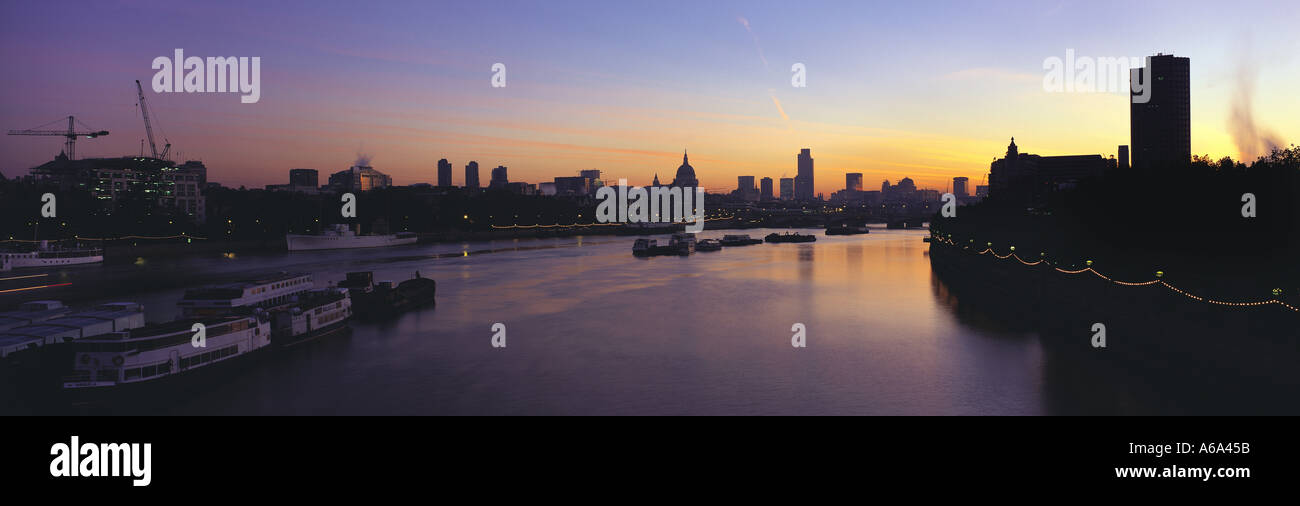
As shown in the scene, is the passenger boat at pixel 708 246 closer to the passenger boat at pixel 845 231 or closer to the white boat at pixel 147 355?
the passenger boat at pixel 845 231

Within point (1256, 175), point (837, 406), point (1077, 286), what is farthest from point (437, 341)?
point (1256, 175)

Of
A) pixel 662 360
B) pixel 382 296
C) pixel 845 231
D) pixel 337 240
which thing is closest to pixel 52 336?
pixel 382 296

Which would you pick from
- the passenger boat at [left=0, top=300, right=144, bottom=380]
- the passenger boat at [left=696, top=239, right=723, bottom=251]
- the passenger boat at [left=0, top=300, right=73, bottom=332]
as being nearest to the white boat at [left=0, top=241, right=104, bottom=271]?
the passenger boat at [left=0, top=300, right=73, bottom=332]

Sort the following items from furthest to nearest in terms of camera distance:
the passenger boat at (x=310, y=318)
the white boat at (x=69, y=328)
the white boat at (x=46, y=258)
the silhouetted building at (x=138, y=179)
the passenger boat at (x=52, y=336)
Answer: the silhouetted building at (x=138, y=179) → the white boat at (x=46, y=258) → the passenger boat at (x=310, y=318) → the white boat at (x=69, y=328) → the passenger boat at (x=52, y=336)

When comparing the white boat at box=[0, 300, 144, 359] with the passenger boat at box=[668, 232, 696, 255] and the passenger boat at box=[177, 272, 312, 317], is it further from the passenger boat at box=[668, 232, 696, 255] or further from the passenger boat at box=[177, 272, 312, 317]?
the passenger boat at box=[668, 232, 696, 255]

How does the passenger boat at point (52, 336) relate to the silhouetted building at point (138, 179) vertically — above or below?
below

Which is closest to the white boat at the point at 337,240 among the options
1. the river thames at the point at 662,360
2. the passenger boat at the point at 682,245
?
the passenger boat at the point at 682,245

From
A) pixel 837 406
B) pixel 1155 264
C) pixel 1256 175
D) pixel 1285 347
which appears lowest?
pixel 837 406
